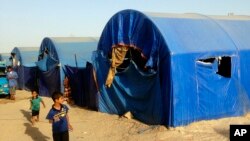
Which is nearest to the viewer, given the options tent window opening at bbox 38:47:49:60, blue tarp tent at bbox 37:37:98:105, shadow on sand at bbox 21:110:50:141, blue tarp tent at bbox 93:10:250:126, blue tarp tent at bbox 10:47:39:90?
shadow on sand at bbox 21:110:50:141

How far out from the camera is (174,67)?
11383mm

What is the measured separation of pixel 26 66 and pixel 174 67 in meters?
18.0

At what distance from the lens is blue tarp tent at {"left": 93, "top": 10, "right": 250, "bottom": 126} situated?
11602mm

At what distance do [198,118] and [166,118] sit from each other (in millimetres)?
1150

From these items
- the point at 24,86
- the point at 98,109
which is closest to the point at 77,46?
the point at 24,86

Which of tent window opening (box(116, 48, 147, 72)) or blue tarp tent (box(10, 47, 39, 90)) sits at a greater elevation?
tent window opening (box(116, 48, 147, 72))

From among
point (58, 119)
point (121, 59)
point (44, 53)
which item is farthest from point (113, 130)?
point (44, 53)

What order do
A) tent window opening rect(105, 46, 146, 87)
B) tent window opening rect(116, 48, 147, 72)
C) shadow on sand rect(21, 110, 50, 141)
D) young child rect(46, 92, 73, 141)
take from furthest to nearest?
tent window opening rect(105, 46, 146, 87) < tent window opening rect(116, 48, 147, 72) < shadow on sand rect(21, 110, 50, 141) < young child rect(46, 92, 73, 141)

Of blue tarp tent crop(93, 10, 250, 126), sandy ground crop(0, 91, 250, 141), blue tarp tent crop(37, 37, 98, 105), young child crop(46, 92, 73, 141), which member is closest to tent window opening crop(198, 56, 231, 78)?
blue tarp tent crop(93, 10, 250, 126)

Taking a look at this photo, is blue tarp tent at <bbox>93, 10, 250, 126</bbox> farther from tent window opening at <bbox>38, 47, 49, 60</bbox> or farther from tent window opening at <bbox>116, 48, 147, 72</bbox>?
tent window opening at <bbox>38, 47, 49, 60</bbox>

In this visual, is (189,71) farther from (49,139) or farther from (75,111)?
(75,111)

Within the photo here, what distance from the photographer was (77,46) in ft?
77.6

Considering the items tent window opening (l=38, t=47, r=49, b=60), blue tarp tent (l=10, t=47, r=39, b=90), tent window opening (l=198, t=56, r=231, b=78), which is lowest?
blue tarp tent (l=10, t=47, r=39, b=90)

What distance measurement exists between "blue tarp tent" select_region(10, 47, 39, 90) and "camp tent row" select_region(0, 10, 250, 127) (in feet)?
38.7
